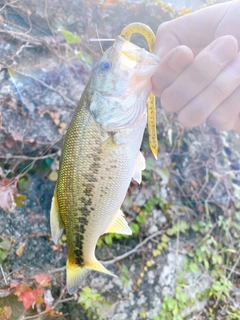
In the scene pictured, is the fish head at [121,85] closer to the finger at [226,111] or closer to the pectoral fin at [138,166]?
the pectoral fin at [138,166]

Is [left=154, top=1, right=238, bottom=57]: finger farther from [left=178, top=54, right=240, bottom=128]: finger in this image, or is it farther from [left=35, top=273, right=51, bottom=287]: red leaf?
[left=35, top=273, right=51, bottom=287]: red leaf

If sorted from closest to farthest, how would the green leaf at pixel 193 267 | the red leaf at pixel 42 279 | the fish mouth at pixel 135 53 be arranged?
the fish mouth at pixel 135 53 < the red leaf at pixel 42 279 < the green leaf at pixel 193 267

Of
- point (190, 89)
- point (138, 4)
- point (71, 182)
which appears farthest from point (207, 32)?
point (138, 4)

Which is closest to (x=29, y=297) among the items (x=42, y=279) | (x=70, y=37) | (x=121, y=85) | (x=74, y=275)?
(x=42, y=279)

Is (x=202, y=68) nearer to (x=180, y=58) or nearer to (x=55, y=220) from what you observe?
(x=180, y=58)

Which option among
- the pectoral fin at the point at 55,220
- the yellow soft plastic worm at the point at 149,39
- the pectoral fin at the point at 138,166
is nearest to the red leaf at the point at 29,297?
the pectoral fin at the point at 55,220

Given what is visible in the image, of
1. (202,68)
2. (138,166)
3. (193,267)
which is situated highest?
(202,68)

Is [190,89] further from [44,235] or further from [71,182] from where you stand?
[44,235]
